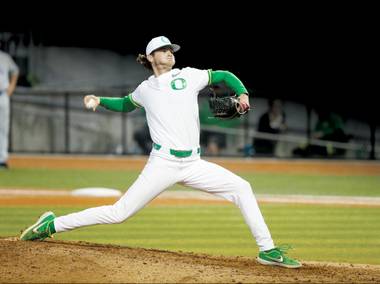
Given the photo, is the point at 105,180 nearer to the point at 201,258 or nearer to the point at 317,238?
the point at 317,238

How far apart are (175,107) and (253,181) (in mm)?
9576

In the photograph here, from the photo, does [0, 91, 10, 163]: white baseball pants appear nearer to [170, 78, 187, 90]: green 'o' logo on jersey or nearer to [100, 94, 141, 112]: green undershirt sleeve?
[100, 94, 141, 112]: green undershirt sleeve

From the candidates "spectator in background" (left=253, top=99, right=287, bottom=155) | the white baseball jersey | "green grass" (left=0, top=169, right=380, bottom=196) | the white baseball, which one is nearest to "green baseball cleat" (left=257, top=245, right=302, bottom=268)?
the white baseball jersey

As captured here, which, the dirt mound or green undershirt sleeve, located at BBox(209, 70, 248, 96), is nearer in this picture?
the dirt mound

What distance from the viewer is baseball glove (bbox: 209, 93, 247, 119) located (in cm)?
665

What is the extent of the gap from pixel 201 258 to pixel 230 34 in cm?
1597

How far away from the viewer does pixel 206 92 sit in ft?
66.3

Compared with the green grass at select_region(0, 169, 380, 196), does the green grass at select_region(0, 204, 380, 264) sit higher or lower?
lower

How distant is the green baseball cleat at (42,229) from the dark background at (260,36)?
13387mm

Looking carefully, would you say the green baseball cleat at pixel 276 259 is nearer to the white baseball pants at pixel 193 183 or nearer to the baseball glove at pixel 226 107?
the white baseball pants at pixel 193 183

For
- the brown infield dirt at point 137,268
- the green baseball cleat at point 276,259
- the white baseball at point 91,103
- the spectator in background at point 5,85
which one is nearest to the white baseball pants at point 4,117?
the spectator in background at point 5,85

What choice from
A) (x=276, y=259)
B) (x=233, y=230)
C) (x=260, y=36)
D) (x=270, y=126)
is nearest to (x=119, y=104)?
(x=276, y=259)

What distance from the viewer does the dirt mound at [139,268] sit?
20.2ft

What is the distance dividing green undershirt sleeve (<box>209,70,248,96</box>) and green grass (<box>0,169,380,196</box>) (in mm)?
7302
